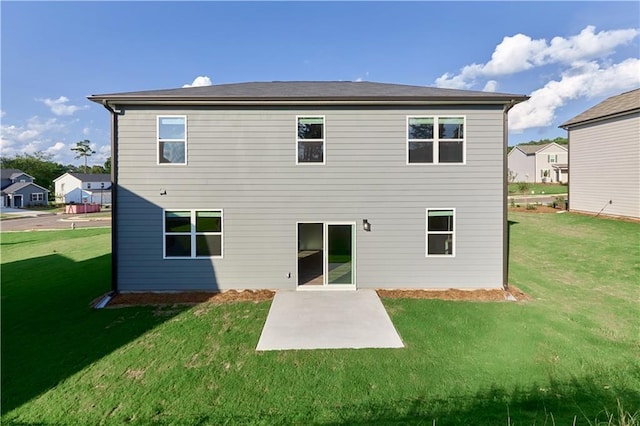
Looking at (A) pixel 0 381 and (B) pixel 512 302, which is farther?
(B) pixel 512 302

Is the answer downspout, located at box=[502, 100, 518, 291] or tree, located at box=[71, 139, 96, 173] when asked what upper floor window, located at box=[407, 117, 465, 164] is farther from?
tree, located at box=[71, 139, 96, 173]

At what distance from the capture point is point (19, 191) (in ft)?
144

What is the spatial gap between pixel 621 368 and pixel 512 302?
2.60 m

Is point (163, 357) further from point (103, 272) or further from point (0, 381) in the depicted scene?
point (103, 272)

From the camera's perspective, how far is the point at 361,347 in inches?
198

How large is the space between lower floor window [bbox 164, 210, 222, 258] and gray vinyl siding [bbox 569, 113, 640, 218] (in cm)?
1922

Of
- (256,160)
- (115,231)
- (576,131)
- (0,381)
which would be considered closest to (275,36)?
(256,160)

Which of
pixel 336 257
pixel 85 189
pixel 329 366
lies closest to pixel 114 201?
pixel 336 257

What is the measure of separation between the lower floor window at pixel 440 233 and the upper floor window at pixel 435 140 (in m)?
1.47

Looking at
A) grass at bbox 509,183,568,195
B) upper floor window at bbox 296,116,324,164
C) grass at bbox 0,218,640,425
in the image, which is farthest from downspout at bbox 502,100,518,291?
grass at bbox 509,183,568,195

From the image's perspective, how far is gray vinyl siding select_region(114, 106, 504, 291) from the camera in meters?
7.70

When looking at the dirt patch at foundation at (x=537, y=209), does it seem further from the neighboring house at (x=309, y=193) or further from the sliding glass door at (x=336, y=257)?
the sliding glass door at (x=336, y=257)

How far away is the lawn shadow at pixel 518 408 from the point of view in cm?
335

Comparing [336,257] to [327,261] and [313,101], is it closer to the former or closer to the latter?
[327,261]
